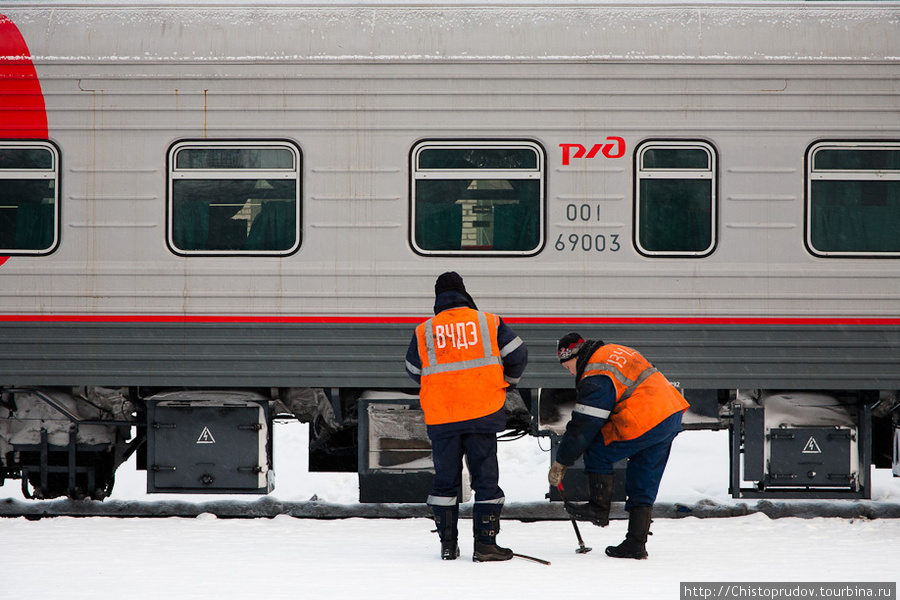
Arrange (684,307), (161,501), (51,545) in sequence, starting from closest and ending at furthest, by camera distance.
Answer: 1. (51,545)
2. (684,307)
3. (161,501)

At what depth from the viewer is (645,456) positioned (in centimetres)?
562

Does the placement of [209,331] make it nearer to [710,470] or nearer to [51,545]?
[51,545]

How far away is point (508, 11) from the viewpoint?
22.5ft

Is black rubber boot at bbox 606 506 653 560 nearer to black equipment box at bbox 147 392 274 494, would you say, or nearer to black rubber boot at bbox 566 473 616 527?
black rubber boot at bbox 566 473 616 527

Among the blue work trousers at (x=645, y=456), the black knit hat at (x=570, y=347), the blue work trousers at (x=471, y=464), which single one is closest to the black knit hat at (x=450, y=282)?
the black knit hat at (x=570, y=347)

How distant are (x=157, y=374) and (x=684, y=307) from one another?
381cm

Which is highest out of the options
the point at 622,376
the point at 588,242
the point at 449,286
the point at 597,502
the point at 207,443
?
the point at 588,242

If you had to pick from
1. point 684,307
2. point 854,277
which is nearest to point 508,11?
point 684,307

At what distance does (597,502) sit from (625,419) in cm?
60

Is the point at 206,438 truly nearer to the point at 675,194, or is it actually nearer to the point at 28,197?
the point at 28,197

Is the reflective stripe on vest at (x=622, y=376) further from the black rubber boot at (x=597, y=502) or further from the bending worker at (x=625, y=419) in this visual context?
the black rubber boot at (x=597, y=502)

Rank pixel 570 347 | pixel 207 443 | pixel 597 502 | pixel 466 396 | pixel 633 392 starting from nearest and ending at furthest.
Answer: pixel 466 396
pixel 633 392
pixel 570 347
pixel 597 502
pixel 207 443

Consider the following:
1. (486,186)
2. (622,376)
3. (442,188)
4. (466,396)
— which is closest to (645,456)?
(622,376)

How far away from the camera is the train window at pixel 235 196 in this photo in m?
6.80
